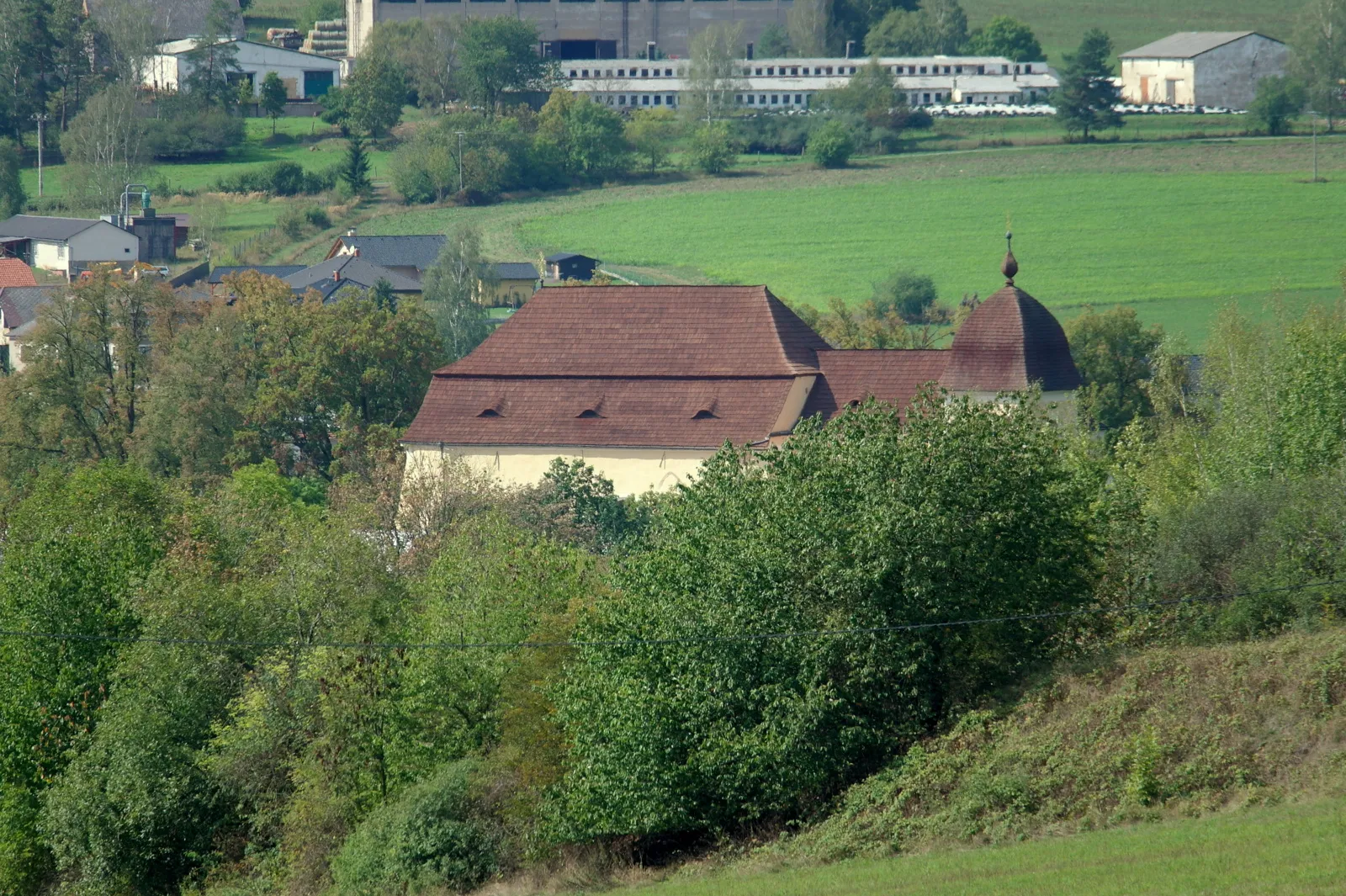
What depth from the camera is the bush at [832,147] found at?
115000mm

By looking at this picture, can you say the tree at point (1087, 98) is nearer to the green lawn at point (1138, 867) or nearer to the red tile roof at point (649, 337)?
the red tile roof at point (649, 337)

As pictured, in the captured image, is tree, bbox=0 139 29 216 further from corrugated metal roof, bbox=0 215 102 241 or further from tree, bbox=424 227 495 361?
tree, bbox=424 227 495 361

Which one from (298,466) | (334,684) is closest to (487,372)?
(298,466)

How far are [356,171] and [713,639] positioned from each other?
90644mm

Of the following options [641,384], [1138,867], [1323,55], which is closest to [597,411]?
[641,384]

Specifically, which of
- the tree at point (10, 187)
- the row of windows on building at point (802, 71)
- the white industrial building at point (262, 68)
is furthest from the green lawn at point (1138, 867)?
the row of windows on building at point (802, 71)

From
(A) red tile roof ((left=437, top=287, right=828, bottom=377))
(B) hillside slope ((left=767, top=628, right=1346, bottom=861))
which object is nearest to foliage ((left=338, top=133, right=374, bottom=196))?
(A) red tile roof ((left=437, top=287, right=828, bottom=377))

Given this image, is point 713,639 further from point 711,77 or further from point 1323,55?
point 711,77

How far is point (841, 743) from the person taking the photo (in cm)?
2702

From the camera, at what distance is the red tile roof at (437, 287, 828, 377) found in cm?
5256

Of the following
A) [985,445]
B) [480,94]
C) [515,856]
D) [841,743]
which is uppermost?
[480,94]

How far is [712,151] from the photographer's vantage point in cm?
11612

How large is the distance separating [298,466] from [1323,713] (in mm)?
40677

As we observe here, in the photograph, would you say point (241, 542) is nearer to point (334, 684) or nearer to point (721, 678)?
point (334, 684)
